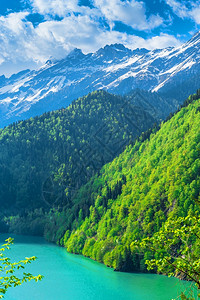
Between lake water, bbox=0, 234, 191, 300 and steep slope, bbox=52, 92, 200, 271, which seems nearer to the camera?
lake water, bbox=0, 234, 191, 300

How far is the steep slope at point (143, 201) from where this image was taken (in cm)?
13212

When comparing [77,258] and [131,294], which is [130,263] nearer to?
[131,294]

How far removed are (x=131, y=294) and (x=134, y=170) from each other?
9751 cm

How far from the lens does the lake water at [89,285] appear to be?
3883 inches

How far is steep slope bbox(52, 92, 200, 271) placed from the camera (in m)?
132

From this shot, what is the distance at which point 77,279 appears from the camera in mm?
119125

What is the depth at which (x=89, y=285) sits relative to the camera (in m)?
110

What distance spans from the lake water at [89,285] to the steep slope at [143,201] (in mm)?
8164

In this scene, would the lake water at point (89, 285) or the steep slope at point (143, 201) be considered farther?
the steep slope at point (143, 201)

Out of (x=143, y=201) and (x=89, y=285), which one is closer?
(x=89, y=285)

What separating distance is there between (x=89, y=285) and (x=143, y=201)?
2028 inches

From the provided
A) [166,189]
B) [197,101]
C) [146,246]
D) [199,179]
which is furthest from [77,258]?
[146,246]

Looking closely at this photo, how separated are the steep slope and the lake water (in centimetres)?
816

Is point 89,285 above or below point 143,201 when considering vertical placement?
below
